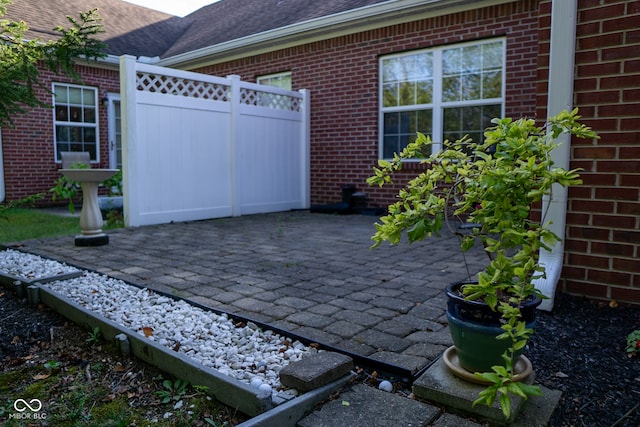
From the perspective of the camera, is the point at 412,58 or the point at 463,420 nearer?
the point at 463,420

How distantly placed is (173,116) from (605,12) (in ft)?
17.3

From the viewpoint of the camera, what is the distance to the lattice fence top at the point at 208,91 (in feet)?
21.3

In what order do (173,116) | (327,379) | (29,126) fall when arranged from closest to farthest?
(327,379), (173,116), (29,126)

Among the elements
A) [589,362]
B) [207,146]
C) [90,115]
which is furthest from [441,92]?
[90,115]

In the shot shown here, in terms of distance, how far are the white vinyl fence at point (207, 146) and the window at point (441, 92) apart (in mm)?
1666

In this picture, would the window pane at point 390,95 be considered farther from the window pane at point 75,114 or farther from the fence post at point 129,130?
the window pane at point 75,114

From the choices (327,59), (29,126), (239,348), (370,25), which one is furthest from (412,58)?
(29,126)

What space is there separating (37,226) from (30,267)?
9.91ft

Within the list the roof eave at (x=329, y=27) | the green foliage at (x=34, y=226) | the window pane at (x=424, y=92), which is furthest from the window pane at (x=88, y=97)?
the window pane at (x=424, y=92)

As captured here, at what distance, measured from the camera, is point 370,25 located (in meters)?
7.53

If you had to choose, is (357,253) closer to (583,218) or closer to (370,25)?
(583,218)

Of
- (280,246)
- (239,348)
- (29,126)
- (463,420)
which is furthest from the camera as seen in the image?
(29,126)

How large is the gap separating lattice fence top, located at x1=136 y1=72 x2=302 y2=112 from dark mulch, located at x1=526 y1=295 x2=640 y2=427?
556 cm

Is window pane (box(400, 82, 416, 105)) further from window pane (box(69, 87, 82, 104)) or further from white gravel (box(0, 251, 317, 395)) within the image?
window pane (box(69, 87, 82, 104))
